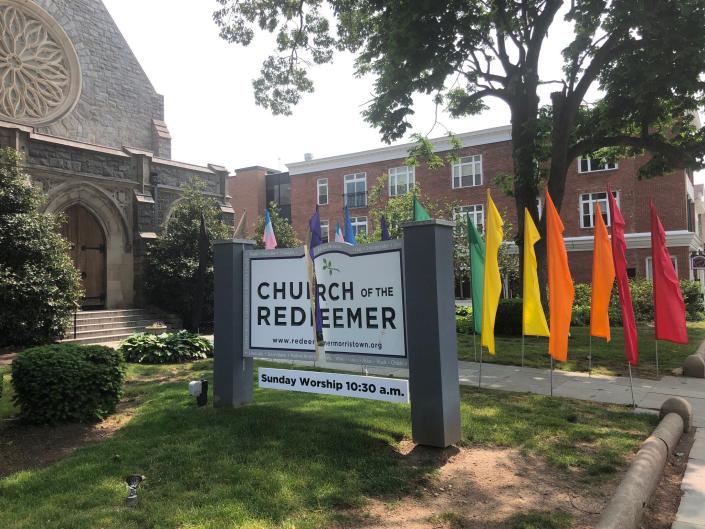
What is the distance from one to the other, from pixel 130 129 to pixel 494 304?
60.8ft

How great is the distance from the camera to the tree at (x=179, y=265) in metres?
17.4

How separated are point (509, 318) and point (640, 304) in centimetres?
911

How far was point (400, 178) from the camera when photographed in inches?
1481

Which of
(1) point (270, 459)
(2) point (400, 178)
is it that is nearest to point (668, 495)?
(1) point (270, 459)

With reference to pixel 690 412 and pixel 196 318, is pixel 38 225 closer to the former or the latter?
pixel 196 318

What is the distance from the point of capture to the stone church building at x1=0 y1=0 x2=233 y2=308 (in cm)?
1631

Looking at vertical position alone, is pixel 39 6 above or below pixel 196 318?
above

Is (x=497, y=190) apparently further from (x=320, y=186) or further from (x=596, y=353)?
(x=596, y=353)

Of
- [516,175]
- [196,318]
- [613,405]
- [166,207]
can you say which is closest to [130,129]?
[166,207]

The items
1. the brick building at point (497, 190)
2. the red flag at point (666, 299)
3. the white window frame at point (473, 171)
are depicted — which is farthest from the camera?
the white window frame at point (473, 171)

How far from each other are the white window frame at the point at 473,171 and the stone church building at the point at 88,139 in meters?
19.1

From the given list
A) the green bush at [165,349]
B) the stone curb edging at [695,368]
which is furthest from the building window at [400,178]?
the stone curb edging at [695,368]

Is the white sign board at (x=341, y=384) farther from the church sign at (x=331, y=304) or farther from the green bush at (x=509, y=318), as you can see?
the green bush at (x=509, y=318)

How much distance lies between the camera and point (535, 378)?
9391mm
